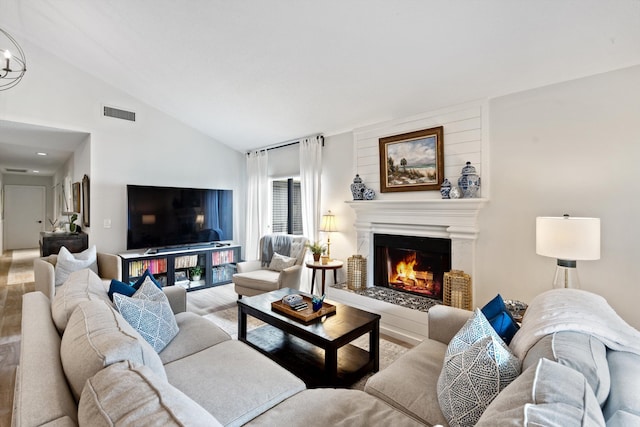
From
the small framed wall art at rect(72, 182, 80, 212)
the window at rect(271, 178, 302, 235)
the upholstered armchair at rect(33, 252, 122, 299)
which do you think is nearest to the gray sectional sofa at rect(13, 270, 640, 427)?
the upholstered armchair at rect(33, 252, 122, 299)

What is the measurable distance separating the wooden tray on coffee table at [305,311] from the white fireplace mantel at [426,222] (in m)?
1.44

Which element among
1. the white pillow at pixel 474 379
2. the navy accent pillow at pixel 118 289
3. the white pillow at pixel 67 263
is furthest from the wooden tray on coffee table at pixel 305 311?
the white pillow at pixel 67 263

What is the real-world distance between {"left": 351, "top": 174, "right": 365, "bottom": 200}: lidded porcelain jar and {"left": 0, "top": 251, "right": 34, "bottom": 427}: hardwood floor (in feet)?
11.2

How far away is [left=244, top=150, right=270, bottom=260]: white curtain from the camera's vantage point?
528 centimetres

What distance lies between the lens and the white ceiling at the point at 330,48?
6.78 ft

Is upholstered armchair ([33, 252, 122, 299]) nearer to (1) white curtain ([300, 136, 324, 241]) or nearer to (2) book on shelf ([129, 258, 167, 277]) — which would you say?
(2) book on shelf ([129, 258, 167, 277])

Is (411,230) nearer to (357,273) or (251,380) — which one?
(357,273)

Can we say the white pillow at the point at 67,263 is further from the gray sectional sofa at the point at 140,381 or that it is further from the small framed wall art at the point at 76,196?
the gray sectional sofa at the point at 140,381

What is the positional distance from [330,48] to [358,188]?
1691 mm

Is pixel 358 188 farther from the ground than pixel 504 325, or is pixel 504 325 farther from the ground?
pixel 358 188

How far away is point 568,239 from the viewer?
2088 millimetres

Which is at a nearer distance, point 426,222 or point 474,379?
point 474,379

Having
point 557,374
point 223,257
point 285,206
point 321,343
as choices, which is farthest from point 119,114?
point 557,374

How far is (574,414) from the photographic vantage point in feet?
2.30
